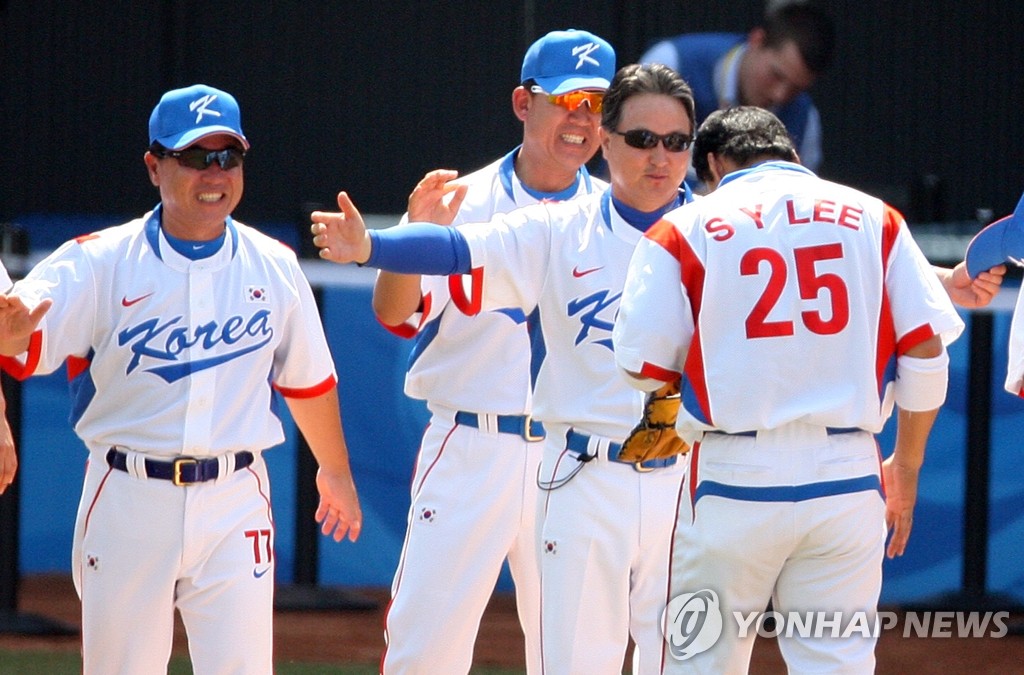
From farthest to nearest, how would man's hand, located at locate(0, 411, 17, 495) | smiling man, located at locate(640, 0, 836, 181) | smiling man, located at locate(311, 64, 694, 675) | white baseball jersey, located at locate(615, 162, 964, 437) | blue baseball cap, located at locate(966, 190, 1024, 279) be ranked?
smiling man, located at locate(640, 0, 836, 181)
blue baseball cap, located at locate(966, 190, 1024, 279)
man's hand, located at locate(0, 411, 17, 495)
smiling man, located at locate(311, 64, 694, 675)
white baseball jersey, located at locate(615, 162, 964, 437)

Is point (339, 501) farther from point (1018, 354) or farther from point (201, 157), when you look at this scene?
point (1018, 354)

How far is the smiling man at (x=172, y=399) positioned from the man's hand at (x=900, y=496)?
1574 mm

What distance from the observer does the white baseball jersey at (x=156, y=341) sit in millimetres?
4152

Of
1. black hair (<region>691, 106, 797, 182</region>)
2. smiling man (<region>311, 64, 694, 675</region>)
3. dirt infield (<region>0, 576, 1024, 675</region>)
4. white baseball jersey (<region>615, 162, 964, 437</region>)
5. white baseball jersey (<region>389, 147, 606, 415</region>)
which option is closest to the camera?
white baseball jersey (<region>615, 162, 964, 437</region>)

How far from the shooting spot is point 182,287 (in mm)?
4238

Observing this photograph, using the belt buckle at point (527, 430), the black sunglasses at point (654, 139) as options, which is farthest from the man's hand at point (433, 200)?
the belt buckle at point (527, 430)

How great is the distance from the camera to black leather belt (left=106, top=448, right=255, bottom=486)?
13.6ft

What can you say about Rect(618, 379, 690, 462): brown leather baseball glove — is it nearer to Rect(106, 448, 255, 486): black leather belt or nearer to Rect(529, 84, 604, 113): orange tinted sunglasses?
Rect(106, 448, 255, 486): black leather belt

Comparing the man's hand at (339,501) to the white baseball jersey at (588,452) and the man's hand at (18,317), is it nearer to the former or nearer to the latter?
the white baseball jersey at (588,452)

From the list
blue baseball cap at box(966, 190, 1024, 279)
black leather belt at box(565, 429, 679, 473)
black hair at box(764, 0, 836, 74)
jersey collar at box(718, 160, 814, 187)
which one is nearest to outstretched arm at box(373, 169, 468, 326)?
black leather belt at box(565, 429, 679, 473)

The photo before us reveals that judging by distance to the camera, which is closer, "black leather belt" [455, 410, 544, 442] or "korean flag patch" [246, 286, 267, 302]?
"korean flag patch" [246, 286, 267, 302]

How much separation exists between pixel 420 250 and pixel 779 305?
0.94m

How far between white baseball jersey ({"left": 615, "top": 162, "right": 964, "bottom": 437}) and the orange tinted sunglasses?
46.1 inches

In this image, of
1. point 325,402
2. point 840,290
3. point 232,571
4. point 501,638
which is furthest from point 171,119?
point 501,638
